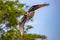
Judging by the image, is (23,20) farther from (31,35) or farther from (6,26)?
(31,35)

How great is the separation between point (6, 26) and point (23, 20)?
33.0 inches

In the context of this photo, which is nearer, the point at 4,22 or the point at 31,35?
the point at 4,22

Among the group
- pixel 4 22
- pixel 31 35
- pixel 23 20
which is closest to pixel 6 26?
pixel 4 22

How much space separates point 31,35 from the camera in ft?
45.5

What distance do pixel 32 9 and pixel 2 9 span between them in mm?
1112

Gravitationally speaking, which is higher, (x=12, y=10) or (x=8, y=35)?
(x=12, y=10)

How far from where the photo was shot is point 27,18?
9.77 m

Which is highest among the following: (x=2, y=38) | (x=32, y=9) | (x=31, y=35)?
(x=31, y=35)

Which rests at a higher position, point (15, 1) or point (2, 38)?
point (15, 1)

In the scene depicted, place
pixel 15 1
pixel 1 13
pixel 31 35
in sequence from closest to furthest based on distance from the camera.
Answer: pixel 1 13 < pixel 15 1 < pixel 31 35

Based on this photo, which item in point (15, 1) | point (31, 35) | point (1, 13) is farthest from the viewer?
point (31, 35)

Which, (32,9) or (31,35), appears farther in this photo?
(31,35)

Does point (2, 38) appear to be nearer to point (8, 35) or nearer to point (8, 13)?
point (8, 35)

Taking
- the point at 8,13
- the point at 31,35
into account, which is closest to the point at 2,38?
the point at 8,13
